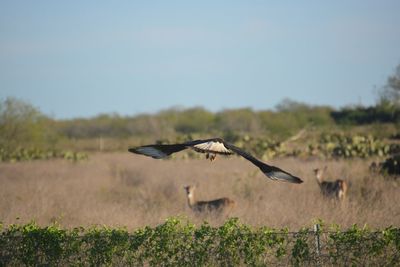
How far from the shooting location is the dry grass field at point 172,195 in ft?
50.4

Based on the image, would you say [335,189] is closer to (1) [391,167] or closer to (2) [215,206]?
(2) [215,206]

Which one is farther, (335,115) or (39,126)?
(335,115)

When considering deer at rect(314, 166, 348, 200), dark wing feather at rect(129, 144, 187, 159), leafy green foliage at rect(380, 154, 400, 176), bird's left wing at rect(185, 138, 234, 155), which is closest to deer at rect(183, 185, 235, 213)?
deer at rect(314, 166, 348, 200)

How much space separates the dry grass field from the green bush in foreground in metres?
1.12

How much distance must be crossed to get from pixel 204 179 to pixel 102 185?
12.8 ft

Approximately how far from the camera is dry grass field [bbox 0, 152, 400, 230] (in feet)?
50.4

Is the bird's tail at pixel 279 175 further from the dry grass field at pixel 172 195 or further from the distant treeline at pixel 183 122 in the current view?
the distant treeline at pixel 183 122

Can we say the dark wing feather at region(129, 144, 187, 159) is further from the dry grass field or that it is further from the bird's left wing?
the dry grass field

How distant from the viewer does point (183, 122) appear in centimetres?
7275

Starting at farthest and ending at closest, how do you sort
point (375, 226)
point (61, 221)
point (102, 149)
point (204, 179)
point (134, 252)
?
point (102, 149), point (204, 179), point (61, 221), point (375, 226), point (134, 252)

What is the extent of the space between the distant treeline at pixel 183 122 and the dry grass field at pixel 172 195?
950 centimetres

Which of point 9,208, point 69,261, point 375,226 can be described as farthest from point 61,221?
point 375,226

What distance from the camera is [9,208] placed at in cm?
1714

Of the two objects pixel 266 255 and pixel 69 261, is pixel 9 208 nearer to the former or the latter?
pixel 69 261
